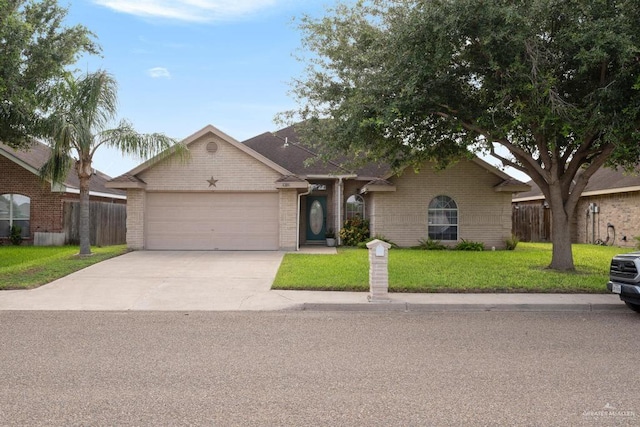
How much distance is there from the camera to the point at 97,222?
20.8 m

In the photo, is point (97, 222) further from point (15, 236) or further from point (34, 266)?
point (34, 266)

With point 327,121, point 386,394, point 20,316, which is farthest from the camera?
point 327,121

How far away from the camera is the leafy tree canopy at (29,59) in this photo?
515 inches

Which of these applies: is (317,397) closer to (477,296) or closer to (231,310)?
(231,310)

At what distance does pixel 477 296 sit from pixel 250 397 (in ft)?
21.5

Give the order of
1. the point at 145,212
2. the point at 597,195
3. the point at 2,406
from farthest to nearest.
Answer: the point at 597,195
the point at 145,212
the point at 2,406

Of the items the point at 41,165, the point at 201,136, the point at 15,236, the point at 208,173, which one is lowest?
the point at 15,236

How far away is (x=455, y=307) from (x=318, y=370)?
4478mm

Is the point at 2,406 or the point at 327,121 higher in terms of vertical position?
the point at 327,121

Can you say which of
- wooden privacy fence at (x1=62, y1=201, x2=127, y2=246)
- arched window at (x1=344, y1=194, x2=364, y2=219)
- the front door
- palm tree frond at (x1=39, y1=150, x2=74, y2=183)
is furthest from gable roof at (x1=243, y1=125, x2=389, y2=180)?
palm tree frond at (x1=39, y1=150, x2=74, y2=183)

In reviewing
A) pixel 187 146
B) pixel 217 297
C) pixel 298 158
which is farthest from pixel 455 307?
pixel 298 158

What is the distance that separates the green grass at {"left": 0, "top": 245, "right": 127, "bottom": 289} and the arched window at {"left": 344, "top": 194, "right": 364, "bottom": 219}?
31.2ft

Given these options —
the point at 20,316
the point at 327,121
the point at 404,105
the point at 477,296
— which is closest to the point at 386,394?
the point at 477,296

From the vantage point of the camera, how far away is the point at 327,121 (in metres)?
17.1
